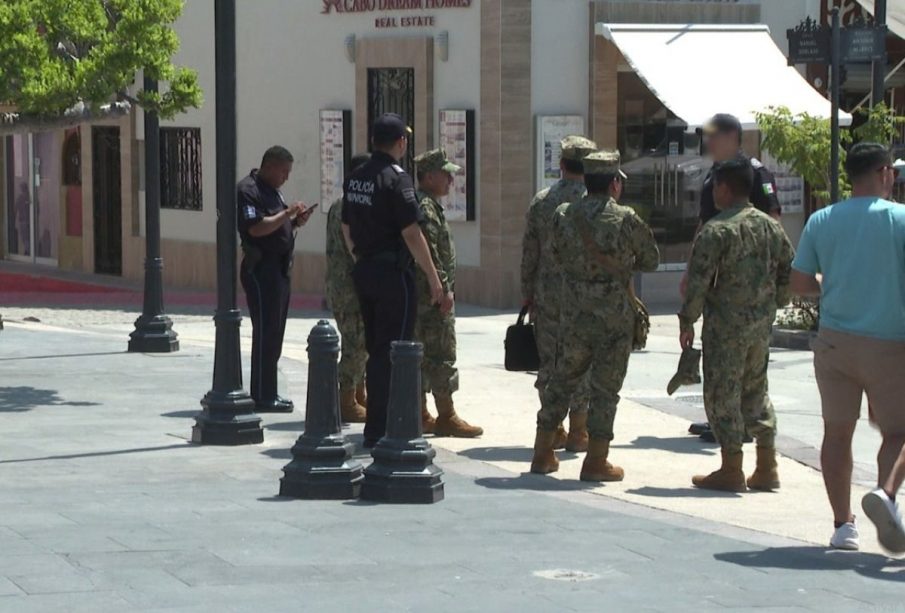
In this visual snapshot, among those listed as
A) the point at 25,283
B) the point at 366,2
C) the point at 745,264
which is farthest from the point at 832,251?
the point at 25,283

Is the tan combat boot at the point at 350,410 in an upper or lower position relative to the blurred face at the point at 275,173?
lower

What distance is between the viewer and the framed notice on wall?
2272cm

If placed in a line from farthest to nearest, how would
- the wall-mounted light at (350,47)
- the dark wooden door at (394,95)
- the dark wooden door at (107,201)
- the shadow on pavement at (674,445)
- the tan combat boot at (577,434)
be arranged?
the dark wooden door at (107,201), the wall-mounted light at (350,47), the dark wooden door at (394,95), the shadow on pavement at (674,445), the tan combat boot at (577,434)

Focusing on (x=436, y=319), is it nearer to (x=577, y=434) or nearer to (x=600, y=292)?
(x=577, y=434)

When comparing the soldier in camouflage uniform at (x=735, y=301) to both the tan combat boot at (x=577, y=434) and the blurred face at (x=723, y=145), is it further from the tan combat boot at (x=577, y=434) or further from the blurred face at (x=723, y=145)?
the tan combat boot at (x=577, y=434)

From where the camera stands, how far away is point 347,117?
22.7m

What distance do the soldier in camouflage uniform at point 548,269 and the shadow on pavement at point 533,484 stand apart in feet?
1.71

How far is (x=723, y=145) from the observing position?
995 cm

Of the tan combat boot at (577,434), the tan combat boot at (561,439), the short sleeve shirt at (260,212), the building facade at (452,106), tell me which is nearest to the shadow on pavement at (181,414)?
the short sleeve shirt at (260,212)

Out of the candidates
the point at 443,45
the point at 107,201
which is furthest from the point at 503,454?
the point at 107,201

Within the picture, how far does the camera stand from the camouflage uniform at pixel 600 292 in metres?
9.49

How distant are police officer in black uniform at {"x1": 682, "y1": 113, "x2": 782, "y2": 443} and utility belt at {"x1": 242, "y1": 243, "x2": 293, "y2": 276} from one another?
2.80m

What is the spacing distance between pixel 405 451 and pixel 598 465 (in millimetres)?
1243

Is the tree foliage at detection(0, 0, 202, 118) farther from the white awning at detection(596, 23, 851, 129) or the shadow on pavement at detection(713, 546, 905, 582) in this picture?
the white awning at detection(596, 23, 851, 129)
